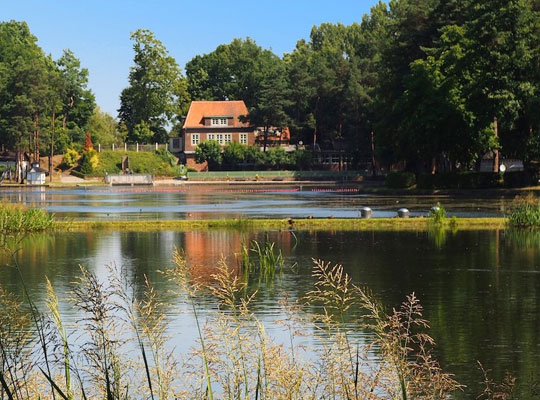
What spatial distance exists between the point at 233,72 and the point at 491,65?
92.3 metres

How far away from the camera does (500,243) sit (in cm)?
3425

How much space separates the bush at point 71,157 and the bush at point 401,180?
56070 millimetres

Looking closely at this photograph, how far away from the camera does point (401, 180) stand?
85.5 m

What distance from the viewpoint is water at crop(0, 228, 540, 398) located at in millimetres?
16094

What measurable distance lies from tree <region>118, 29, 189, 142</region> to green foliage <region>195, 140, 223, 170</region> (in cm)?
1295

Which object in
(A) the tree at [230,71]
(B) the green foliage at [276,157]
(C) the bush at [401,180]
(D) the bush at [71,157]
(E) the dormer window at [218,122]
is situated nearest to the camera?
(C) the bush at [401,180]

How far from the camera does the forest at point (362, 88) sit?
236ft

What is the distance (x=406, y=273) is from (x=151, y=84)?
414 feet

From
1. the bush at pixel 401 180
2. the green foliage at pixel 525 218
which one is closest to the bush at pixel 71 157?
the bush at pixel 401 180

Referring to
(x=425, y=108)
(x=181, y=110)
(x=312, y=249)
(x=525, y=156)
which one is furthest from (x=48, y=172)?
(x=312, y=249)

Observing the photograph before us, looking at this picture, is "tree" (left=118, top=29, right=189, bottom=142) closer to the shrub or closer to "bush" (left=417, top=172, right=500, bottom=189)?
the shrub

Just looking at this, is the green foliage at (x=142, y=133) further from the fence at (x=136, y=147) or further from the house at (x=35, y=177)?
the house at (x=35, y=177)

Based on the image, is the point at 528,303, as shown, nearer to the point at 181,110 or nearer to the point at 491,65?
the point at 491,65

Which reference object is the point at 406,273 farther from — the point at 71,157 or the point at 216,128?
the point at 216,128
